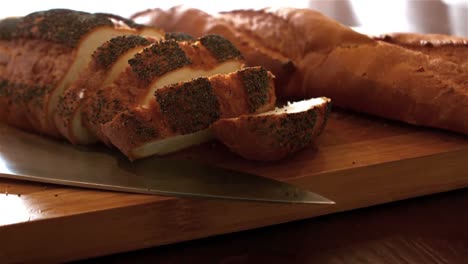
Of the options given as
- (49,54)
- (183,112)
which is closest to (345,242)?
(183,112)

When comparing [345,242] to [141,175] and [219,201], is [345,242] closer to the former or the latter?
[219,201]

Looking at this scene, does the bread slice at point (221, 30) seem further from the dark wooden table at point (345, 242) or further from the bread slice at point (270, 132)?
the dark wooden table at point (345, 242)

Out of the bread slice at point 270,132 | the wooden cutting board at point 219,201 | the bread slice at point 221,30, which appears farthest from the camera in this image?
the bread slice at point 221,30

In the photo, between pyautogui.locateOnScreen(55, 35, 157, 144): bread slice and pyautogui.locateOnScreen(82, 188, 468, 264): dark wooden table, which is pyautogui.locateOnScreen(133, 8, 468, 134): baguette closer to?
pyautogui.locateOnScreen(82, 188, 468, 264): dark wooden table

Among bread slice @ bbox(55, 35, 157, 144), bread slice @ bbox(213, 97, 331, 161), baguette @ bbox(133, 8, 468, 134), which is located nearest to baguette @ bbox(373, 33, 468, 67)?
baguette @ bbox(133, 8, 468, 134)

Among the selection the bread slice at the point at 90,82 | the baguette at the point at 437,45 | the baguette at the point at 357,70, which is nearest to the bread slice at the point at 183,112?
the bread slice at the point at 90,82

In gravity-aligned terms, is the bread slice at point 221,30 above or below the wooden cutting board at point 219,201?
above
